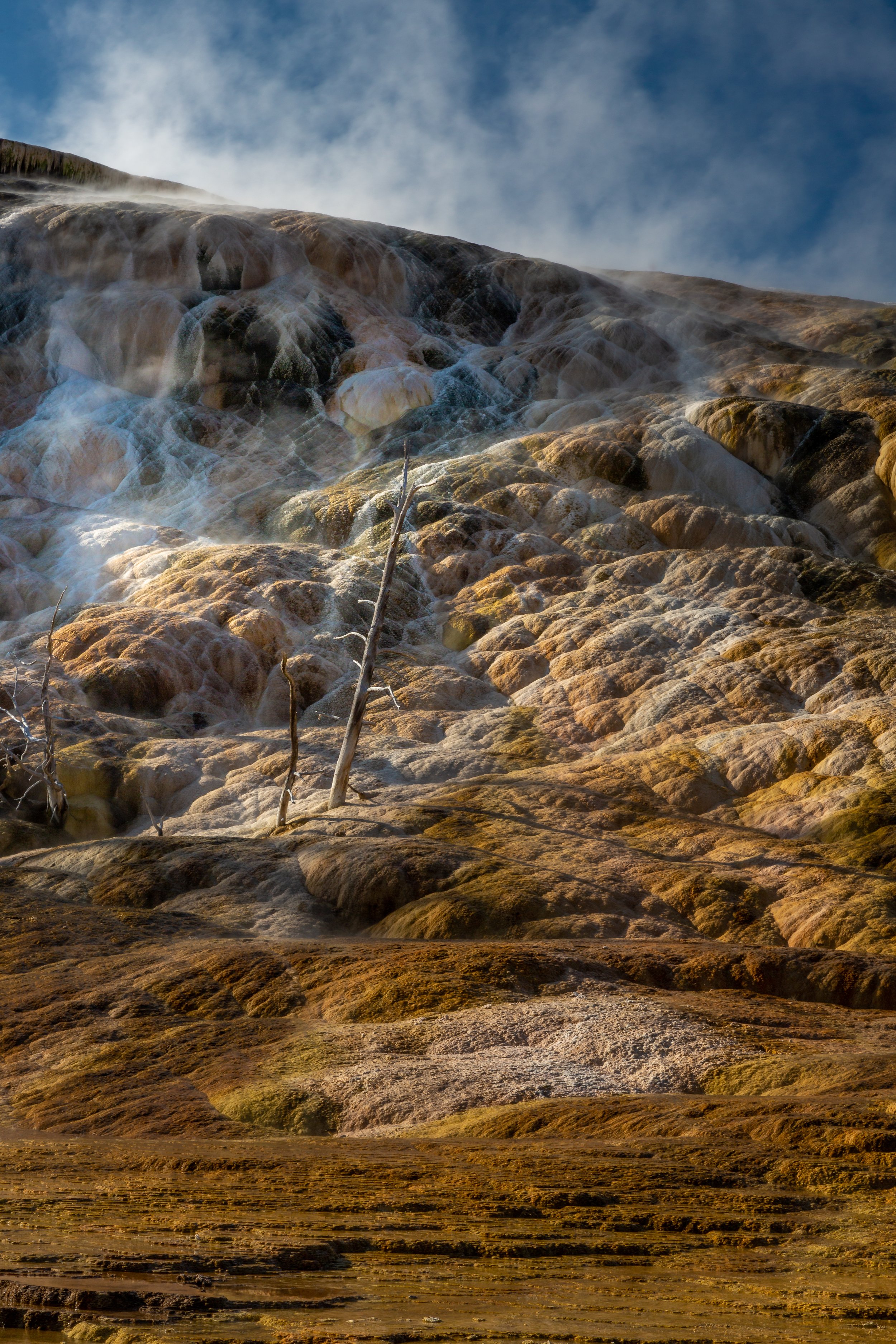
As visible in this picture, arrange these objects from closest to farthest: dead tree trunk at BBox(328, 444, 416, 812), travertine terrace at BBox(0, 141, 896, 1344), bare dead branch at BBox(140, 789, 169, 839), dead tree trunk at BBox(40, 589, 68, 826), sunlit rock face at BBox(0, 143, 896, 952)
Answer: travertine terrace at BBox(0, 141, 896, 1344) → sunlit rock face at BBox(0, 143, 896, 952) → bare dead branch at BBox(140, 789, 169, 839) → dead tree trunk at BBox(328, 444, 416, 812) → dead tree trunk at BBox(40, 589, 68, 826)

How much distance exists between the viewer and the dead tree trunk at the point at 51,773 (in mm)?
33500

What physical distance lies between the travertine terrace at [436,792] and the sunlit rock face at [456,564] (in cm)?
19

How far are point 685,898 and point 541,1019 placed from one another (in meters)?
8.75

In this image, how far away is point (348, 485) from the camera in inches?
2112

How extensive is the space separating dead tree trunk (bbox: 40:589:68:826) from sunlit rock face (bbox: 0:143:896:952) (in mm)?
460

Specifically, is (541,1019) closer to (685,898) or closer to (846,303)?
(685,898)

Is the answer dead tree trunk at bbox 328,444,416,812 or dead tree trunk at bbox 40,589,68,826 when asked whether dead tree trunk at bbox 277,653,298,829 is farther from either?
dead tree trunk at bbox 40,589,68,826

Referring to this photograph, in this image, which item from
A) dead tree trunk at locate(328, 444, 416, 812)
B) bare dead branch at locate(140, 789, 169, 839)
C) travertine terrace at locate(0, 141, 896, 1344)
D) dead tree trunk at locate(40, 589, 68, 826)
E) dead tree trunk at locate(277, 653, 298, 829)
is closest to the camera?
travertine terrace at locate(0, 141, 896, 1344)

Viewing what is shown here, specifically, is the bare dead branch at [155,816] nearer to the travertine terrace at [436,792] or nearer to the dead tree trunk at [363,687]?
the travertine terrace at [436,792]

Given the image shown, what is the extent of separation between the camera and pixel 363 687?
1323 inches

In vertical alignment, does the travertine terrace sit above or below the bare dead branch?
above

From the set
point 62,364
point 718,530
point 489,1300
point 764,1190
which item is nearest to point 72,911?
point 764,1190

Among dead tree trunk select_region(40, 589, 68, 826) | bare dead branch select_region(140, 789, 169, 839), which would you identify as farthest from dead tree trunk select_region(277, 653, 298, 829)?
dead tree trunk select_region(40, 589, 68, 826)

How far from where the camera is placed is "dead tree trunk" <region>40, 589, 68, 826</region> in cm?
3350
